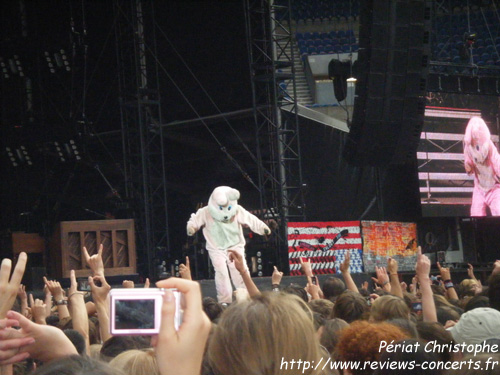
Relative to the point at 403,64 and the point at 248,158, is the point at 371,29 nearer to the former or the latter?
the point at 403,64

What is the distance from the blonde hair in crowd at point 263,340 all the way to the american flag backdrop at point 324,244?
13467mm

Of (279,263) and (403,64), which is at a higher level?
(403,64)

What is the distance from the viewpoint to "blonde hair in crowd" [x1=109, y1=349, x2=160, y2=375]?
99.1 inches

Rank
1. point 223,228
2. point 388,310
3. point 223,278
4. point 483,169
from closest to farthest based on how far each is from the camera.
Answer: point 388,310
point 223,278
point 223,228
point 483,169

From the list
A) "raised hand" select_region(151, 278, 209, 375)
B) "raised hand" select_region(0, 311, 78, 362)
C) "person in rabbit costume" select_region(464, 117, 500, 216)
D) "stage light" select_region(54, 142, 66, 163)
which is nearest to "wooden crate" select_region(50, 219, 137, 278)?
"stage light" select_region(54, 142, 66, 163)

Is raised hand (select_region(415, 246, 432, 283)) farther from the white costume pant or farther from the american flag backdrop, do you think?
the american flag backdrop

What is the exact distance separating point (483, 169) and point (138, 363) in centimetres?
1548

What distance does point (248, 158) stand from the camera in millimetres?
16969

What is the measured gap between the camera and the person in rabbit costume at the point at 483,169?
1698cm

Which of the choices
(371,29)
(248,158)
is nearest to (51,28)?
(248,158)

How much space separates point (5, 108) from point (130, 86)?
8.58 feet

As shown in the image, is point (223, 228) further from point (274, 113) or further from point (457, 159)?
point (457, 159)

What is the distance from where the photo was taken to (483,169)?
17.0 metres

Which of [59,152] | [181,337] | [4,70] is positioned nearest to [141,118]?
[59,152]
